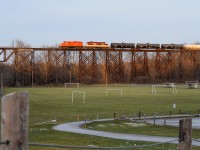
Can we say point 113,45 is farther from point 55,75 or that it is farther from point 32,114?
point 32,114

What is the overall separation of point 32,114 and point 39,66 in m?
92.7

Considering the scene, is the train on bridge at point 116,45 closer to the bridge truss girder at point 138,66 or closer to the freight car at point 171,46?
the freight car at point 171,46

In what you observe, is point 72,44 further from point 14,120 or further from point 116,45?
point 14,120

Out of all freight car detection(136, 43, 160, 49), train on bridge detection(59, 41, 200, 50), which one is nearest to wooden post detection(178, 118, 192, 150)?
train on bridge detection(59, 41, 200, 50)

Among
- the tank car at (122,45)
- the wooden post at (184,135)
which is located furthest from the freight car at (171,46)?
the wooden post at (184,135)

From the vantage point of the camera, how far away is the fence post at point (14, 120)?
183 inches

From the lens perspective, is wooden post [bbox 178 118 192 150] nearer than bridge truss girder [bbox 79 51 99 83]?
Yes

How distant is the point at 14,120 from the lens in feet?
15.3

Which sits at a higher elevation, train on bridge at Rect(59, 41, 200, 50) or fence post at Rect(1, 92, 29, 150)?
train on bridge at Rect(59, 41, 200, 50)

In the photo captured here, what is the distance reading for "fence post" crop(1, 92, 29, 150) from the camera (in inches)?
183

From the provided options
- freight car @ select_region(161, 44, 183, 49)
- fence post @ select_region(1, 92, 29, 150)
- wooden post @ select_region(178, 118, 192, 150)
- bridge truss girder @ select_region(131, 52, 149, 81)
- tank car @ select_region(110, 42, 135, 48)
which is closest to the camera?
fence post @ select_region(1, 92, 29, 150)

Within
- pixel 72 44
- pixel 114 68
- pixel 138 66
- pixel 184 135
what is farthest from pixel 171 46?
pixel 184 135

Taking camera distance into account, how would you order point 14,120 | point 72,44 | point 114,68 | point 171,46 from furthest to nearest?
1. point 171,46
2. point 114,68
3. point 72,44
4. point 14,120

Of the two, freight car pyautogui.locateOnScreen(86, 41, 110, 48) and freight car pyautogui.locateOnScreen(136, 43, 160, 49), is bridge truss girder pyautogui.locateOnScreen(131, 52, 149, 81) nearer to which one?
freight car pyautogui.locateOnScreen(136, 43, 160, 49)
